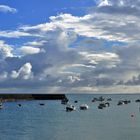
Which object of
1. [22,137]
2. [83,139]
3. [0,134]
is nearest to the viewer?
[83,139]

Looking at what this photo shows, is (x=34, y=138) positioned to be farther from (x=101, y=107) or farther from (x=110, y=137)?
(x=101, y=107)

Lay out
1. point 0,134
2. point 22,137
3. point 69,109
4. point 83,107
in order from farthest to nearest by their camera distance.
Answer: point 83,107
point 69,109
point 0,134
point 22,137

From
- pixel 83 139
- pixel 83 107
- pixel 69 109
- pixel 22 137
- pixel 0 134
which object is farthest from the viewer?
pixel 83 107

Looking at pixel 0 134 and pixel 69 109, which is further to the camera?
pixel 69 109

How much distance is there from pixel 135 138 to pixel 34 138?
50.2 ft

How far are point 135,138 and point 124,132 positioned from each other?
9.77m

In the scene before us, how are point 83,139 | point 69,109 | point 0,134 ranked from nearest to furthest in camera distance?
point 83,139 < point 0,134 < point 69,109

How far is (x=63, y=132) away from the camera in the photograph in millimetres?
76438

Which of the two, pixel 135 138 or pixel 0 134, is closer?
pixel 135 138

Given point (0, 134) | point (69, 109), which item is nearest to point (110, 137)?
point (0, 134)

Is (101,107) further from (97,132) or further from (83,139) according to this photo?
(83,139)

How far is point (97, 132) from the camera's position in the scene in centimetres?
7625

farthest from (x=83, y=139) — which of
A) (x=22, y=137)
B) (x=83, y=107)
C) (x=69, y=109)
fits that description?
→ (x=83, y=107)

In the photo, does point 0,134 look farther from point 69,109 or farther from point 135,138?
point 69,109
